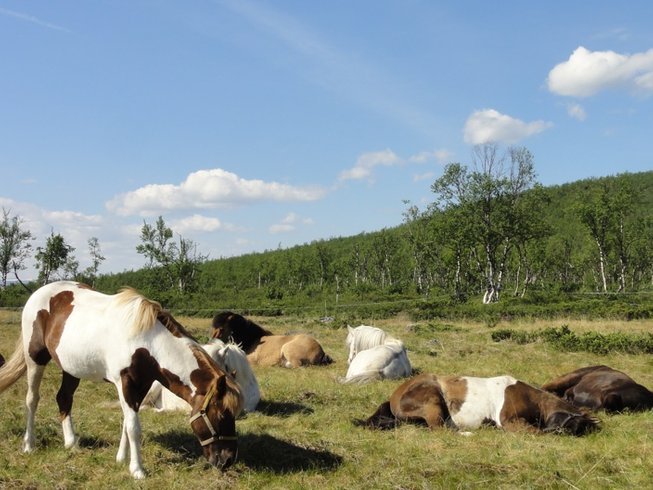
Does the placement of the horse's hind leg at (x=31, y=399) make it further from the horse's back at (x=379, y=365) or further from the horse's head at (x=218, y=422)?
the horse's back at (x=379, y=365)

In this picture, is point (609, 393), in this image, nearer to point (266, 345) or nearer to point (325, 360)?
point (325, 360)

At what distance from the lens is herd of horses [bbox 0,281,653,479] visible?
17.0 feet

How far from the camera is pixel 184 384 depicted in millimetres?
5246

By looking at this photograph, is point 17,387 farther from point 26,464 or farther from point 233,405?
point 233,405

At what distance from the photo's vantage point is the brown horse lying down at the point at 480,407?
6.80 metres

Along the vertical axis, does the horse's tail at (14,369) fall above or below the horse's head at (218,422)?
above

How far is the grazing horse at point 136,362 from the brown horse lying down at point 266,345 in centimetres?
671

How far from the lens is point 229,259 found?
9956cm

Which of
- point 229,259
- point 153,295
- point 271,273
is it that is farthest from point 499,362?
point 229,259

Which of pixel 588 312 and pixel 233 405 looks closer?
pixel 233 405

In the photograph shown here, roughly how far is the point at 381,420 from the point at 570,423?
7.54 feet

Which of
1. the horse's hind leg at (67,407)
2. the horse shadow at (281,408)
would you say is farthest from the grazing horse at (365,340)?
the horse's hind leg at (67,407)

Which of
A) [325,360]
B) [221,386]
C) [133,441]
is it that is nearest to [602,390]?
[221,386]

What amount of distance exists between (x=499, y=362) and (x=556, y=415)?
6.88 metres
